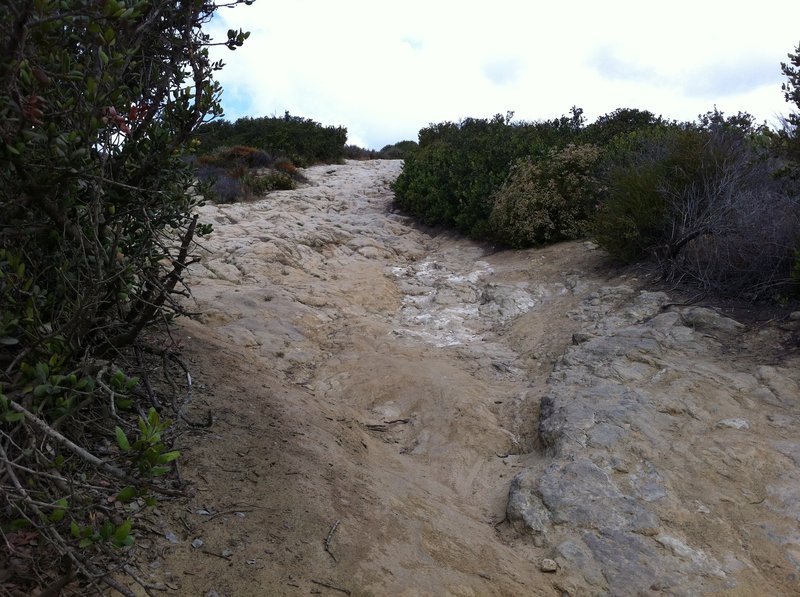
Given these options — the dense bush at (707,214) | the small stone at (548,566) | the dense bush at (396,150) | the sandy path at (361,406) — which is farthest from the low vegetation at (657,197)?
the dense bush at (396,150)

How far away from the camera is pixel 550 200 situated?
9.16 m

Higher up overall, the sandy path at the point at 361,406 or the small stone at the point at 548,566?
the sandy path at the point at 361,406

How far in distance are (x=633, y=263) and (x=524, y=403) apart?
9.93 ft

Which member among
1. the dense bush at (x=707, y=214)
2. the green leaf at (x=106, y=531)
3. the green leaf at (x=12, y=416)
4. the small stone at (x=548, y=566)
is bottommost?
the small stone at (x=548, y=566)

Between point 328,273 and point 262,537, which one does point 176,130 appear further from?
point 328,273

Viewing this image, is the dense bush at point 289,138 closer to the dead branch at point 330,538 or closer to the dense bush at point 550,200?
the dense bush at point 550,200

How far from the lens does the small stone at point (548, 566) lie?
10.5 ft

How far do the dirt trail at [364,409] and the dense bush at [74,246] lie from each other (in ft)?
1.75

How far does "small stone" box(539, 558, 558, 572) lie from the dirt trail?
0.06 metres

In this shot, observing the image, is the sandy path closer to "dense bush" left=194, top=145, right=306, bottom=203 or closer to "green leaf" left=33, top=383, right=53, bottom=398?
"green leaf" left=33, top=383, right=53, bottom=398

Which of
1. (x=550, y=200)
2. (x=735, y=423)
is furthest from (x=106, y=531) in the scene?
(x=550, y=200)

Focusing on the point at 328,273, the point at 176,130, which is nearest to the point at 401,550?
the point at 176,130

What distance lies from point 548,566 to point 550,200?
268 inches

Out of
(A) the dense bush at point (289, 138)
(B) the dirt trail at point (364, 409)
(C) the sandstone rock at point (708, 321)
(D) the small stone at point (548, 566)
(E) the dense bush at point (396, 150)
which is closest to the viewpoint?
(B) the dirt trail at point (364, 409)
